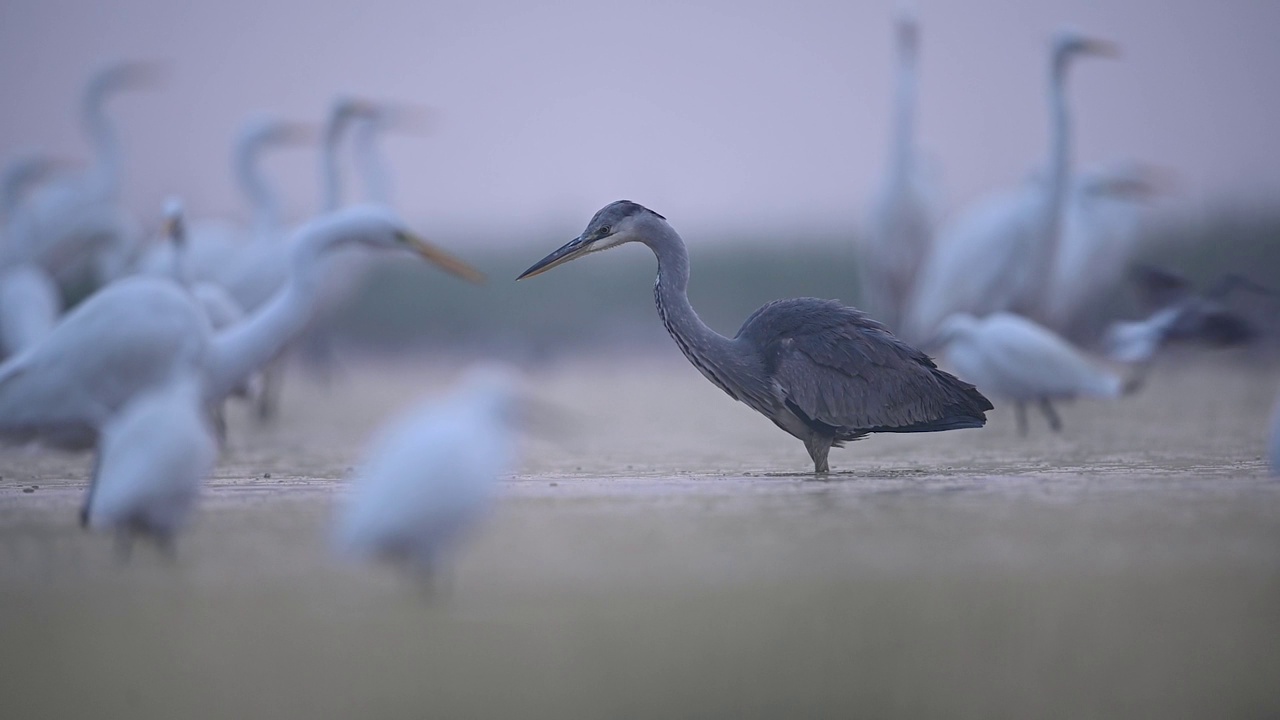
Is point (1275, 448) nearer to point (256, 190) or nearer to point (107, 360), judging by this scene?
point (107, 360)

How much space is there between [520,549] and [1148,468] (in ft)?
10.3

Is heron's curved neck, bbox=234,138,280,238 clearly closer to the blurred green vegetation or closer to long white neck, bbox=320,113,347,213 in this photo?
long white neck, bbox=320,113,347,213

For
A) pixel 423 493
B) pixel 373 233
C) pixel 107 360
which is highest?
pixel 373 233

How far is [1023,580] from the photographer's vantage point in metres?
4.46

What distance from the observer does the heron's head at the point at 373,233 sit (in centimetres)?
716

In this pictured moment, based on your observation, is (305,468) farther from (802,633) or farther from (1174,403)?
(1174,403)

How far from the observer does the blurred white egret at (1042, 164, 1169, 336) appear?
13.2m

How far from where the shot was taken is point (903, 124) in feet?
43.4

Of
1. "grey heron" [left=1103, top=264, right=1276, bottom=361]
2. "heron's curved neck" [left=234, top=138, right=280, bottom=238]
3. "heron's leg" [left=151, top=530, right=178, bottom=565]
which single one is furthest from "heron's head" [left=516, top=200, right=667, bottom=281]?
"heron's curved neck" [left=234, top=138, right=280, bottom=238]

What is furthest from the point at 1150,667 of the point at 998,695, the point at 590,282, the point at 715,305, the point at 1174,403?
the point at 590,282

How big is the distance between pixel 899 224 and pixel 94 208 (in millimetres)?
6984

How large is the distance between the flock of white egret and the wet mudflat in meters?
0.31

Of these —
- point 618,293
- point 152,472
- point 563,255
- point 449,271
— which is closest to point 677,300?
point 563,255

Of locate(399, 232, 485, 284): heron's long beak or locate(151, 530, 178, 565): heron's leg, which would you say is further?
locate(399, 232, 485, 284): heron's long beak
